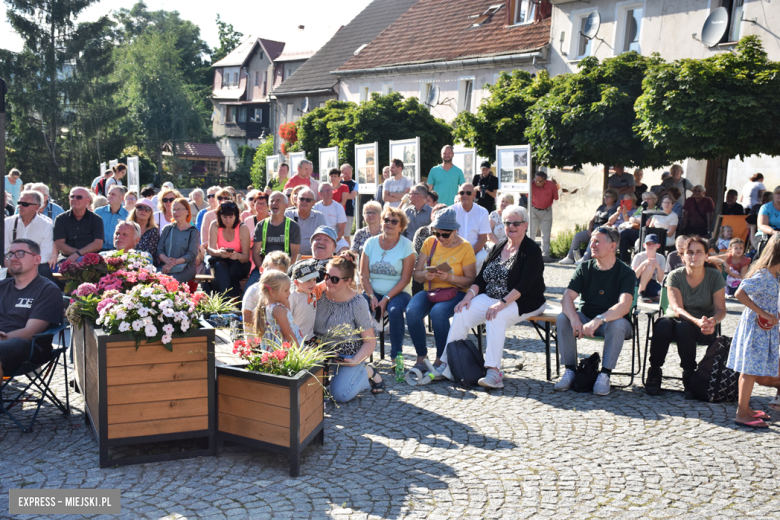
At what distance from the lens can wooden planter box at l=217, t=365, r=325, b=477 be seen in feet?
16.4

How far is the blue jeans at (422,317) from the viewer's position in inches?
305

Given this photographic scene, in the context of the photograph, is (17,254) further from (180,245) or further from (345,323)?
(180,245)

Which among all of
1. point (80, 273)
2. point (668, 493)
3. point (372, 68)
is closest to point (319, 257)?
point (80, 273)

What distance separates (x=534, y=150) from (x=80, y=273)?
48.8 ft

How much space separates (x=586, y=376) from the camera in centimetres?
712

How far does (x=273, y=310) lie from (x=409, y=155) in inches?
443

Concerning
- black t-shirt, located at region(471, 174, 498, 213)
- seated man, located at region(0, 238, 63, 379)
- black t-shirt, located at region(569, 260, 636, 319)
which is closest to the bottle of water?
black t-shirt, located at region(569, 260, 636, 319)

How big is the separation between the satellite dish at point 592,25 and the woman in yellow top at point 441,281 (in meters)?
18.6

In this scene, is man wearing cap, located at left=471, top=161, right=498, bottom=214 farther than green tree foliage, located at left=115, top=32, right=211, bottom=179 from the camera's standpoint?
No

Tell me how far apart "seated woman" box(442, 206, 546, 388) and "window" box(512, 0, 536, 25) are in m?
23.1

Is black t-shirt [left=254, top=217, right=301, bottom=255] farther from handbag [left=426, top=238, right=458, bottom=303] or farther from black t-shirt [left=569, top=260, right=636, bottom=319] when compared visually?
black t-shirt [left=569, top=260, right=636, bottom=319]

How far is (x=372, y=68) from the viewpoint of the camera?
35.3 metres

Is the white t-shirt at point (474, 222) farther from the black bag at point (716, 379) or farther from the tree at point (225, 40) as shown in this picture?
the tree at point (225, 40)

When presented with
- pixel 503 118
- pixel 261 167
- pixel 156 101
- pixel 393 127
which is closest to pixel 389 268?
pixel 503 118
